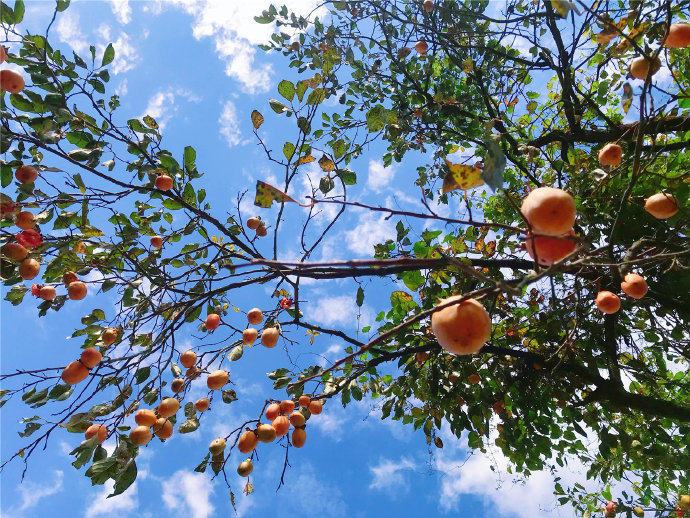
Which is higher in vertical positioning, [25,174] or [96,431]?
[25,174]

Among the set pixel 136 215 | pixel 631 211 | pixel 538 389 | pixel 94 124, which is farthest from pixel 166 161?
pixel 538 389

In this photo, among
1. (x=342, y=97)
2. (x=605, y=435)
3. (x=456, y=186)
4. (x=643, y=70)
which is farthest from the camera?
(x=342, y=97)

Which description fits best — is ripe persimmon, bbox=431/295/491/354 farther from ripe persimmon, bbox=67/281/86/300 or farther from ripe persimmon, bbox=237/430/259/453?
ripe persimmon, bbox=67/281/86/300

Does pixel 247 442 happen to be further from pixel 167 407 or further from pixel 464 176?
pixel 464 176

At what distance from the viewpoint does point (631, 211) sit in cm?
281

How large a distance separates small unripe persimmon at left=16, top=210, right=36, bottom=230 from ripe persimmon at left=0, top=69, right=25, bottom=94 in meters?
0.63

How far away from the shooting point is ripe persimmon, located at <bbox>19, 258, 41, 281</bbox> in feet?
6.77

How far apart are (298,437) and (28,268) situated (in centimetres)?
176

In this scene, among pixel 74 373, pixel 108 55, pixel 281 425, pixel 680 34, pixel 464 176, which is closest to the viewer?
pixel 464 176

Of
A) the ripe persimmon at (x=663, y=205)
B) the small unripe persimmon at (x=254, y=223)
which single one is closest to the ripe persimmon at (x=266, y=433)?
the small unripe persimmon at (x=254, y=223)

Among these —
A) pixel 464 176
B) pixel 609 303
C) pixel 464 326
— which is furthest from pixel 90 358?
pixel 609 303

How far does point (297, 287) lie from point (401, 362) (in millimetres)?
1623

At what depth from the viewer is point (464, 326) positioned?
1184mm

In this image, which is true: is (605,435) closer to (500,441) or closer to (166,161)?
(500,441)
